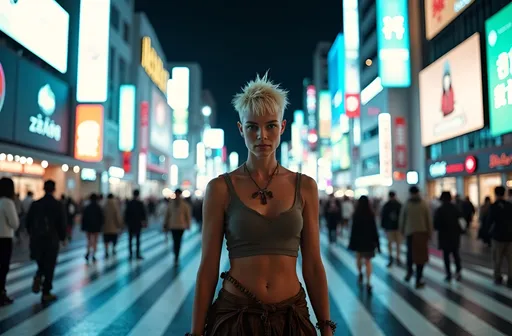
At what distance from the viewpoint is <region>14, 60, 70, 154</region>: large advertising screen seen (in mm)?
19703

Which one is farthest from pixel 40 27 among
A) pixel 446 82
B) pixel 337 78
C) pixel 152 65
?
pixel 337 78

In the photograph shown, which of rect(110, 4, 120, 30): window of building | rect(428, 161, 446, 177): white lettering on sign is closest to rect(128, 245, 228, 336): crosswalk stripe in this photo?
rect(428, 161, 446, 177): white lettering on sign

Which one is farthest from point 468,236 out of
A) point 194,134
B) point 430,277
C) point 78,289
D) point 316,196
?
point 194,134

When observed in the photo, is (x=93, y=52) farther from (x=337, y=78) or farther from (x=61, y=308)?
(x=337, y=78)

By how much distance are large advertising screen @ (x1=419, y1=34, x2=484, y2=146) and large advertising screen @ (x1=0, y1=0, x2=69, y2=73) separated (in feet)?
66.1

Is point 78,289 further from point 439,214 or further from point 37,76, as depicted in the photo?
point 37,76

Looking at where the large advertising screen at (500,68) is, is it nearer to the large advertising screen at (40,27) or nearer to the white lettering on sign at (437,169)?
the white lettering on sign at (437,169)

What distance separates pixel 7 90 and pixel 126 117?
2179 centimetres

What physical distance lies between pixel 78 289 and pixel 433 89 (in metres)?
24.7

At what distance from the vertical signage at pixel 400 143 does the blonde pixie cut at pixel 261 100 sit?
34468mm

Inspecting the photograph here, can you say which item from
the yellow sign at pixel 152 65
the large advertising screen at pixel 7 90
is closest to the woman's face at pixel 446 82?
the large advertising screen at pixel 7 90

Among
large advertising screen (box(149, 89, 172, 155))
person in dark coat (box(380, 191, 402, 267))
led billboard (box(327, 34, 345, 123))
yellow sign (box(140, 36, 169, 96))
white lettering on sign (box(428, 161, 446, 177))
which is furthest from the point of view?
led billboard (box(327, 34, 345, 123))

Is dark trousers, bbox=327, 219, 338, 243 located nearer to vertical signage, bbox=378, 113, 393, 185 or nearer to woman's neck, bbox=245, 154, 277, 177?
woman's neck, bbox=245, 154, 277, 177

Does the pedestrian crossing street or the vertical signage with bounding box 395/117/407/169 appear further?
the vertical signage with bounding box 395/117/407/169
